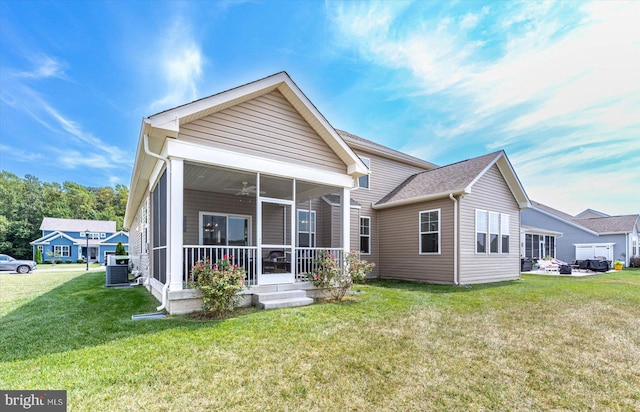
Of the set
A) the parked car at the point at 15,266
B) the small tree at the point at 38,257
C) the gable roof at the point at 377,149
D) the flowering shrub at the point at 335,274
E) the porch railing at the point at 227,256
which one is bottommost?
the small tree at the point at 38,257

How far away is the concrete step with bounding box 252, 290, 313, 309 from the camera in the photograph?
21.6 ft

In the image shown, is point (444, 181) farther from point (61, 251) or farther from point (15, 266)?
point (61, 251)

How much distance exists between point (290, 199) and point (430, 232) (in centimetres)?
573

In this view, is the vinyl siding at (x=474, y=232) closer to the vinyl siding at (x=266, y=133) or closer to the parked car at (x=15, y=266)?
the vinyl siding at (x=266, y=133)

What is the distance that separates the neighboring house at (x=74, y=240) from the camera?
37469 millimetres

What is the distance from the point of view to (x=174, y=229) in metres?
5.98

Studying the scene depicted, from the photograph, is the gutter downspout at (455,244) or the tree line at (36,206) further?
the tree line at (36,206)

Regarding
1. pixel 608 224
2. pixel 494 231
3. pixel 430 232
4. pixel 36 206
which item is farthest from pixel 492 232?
pixel 36 206

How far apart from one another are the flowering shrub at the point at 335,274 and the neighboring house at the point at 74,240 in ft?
130

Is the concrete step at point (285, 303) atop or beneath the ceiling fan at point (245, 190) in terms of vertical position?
beneath

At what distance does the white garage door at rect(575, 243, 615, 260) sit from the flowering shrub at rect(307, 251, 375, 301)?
27.5 metres

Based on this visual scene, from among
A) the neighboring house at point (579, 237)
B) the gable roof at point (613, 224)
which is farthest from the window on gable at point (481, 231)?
the gable roof at point (613, 224)

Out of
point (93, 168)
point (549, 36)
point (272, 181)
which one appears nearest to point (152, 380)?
point (272, 181)

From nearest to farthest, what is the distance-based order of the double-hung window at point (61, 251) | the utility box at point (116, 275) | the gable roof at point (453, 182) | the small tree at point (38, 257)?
the gable roof at point (453, 182)
the utility box at point (116, 275)
the small tree at point (38, 257)
the double-hung window at point (61, 251)
